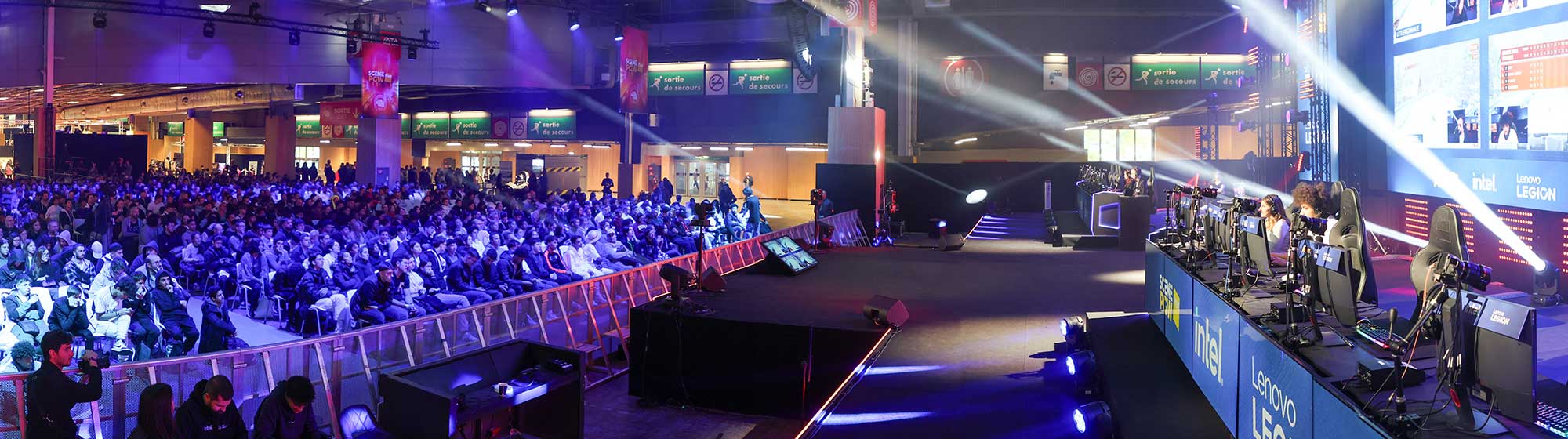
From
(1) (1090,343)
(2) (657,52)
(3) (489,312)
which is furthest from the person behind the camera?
(2) (657,52)

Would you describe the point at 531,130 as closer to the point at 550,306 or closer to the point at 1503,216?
the point at 550,306

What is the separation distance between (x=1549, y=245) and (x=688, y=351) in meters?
9.50

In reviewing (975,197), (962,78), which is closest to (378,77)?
(975,197)

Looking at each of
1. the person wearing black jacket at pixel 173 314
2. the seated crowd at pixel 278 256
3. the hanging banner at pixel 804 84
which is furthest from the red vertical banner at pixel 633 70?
the person wearing black jacket at pixel 173 314

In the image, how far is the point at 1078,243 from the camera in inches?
725

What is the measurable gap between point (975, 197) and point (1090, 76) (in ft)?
17.9

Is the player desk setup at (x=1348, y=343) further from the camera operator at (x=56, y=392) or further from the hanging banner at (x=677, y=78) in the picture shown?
the hanging banner at (x=677, y=78)

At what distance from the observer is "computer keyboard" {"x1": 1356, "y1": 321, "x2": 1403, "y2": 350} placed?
447cm

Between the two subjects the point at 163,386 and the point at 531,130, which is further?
the point at 531,130

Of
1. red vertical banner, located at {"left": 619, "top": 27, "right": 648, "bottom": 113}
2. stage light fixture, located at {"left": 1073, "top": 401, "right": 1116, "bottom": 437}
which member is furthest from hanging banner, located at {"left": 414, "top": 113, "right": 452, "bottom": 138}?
stage light fixture, located at {"left": 1073, "top": 401, "right": 1116, "bottom": 437}

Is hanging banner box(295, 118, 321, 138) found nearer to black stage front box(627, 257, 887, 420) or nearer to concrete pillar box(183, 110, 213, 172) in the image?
concrete pillar box(183, 110, 213, 172)

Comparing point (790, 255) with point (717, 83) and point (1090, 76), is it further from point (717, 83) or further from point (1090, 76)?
point (717, 83)

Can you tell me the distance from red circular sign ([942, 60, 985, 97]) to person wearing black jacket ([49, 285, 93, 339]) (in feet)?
78.4

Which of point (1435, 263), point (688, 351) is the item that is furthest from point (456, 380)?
point (1435, 263)
